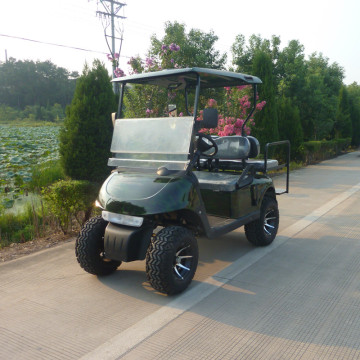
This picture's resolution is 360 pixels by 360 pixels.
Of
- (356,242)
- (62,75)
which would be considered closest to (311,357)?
(356,242)

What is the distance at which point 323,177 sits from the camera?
1097 cm

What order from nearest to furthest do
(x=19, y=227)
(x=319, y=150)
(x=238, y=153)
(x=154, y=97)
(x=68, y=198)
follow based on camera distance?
(x=238, y=153)
(x=68, y=198)
(x=19, y=227)
(x=154, y=97)
(x=319, y=150)

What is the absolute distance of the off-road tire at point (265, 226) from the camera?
14.8 feet

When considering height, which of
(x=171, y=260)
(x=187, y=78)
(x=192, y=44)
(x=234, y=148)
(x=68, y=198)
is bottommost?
(x=171, y=260)

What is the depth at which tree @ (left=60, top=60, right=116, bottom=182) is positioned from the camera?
5.51m

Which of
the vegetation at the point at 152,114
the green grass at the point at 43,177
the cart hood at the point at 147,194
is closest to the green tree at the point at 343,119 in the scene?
the vegetation at the point at 152,114

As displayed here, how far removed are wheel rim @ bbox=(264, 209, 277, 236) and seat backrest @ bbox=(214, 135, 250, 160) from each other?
2.66 feet

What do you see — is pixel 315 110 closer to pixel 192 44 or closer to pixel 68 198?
pixel 192 44

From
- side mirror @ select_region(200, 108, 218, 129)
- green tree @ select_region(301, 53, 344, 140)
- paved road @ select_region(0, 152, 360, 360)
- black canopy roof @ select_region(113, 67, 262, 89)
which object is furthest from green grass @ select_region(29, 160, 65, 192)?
green tree @ select_region(301, 53, 344, 140)

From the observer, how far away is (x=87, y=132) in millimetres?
5539

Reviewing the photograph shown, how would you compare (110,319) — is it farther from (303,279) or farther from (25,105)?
(25,105)

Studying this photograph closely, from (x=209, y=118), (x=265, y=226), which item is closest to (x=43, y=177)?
(x=265, y=226)

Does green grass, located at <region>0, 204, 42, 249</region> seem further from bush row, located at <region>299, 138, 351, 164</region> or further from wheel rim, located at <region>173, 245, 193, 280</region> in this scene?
bush row, located at <region>299, 138, 351, 164</region>

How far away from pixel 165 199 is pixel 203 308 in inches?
37.6
